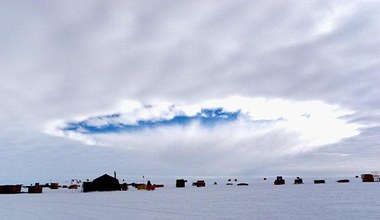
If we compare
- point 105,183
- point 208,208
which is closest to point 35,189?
point 105,183

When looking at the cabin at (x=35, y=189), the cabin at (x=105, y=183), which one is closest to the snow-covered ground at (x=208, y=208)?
the cabin at (x=105, y=183)

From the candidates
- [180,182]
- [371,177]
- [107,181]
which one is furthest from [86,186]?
[371,177]

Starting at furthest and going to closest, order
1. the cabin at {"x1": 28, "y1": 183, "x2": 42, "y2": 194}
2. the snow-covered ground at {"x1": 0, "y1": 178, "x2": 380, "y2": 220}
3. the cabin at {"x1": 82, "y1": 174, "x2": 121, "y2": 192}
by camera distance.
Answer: the cabin at {"x1": 28, "y1": 183, "x2": 42, "y2": 194}
the cabin at {"x1": 82, "y1": 174, "x2": 121, "y2": 192}
the snow-covered ground at {"x1": 0, "y1": 178, "x2": 380, "y2": 220}

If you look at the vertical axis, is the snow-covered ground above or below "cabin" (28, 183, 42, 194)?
below

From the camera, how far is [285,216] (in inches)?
1291

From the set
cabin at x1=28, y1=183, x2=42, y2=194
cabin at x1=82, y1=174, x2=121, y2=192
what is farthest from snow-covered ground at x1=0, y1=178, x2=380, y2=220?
cabin at x1=28, y1=183, x2=42, y2=194

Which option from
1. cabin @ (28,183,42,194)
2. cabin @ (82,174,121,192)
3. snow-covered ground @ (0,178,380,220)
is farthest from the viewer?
cabin @ (28,183,42,194)

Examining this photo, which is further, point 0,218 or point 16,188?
point 16,188

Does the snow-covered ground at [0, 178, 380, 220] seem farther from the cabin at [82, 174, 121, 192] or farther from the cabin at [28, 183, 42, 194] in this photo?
the cabin at [28, 183, 42, 194]

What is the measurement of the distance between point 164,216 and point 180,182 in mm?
163069

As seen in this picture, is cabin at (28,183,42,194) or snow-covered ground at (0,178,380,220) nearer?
snow-covered ground at (0,178,380,220)

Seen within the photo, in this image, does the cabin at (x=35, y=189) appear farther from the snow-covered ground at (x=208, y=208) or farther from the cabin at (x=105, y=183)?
the snow-covered ground at (x=208, y=208)

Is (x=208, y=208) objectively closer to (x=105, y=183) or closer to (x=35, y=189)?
(x=105, y=183)

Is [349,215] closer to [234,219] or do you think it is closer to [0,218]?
[234,219]
